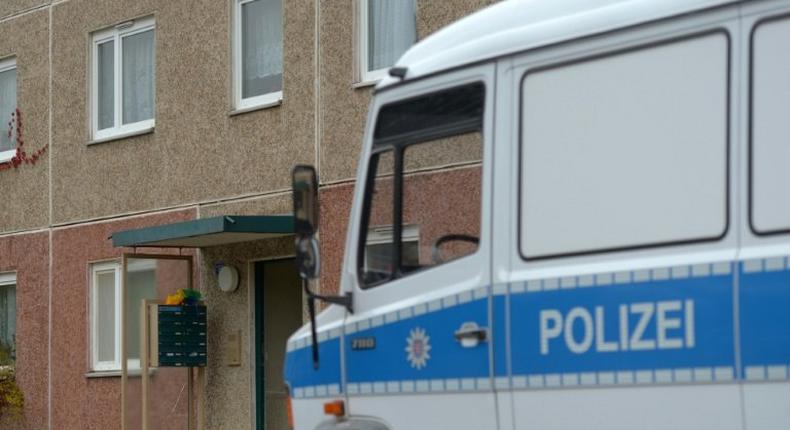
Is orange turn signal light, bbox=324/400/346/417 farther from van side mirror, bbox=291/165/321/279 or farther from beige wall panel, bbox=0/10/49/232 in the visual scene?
beige wall panel, bbox=0/10/49/232

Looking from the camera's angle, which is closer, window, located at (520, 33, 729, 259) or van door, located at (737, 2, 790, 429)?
van door, located at (737, 2, 790, 429)

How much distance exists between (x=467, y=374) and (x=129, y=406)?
1027cm

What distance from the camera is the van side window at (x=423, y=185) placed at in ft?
24.3

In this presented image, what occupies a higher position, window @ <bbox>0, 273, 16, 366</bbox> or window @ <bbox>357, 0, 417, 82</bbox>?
window @ <bbox>357, 0, 417, 82</bbox>

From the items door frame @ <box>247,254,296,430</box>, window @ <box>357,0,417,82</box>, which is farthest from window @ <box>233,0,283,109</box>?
door frame @ <box>247,254,296,430</box>

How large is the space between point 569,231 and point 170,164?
11044 mm

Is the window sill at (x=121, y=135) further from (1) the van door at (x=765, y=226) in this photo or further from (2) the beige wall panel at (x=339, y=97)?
(1) the van door at (x=765, y=226)

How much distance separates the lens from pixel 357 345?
7.73 metres

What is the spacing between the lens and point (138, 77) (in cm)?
1850

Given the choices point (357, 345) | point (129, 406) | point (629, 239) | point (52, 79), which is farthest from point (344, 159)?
point (629, 239)

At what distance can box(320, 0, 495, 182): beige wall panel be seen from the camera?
50.2 ft

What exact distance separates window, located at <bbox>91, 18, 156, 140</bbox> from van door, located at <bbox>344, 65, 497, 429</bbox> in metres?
10.5

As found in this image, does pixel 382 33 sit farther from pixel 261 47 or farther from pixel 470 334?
pixel 470 334

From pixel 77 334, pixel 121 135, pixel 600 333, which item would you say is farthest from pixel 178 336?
pixel 600 333
